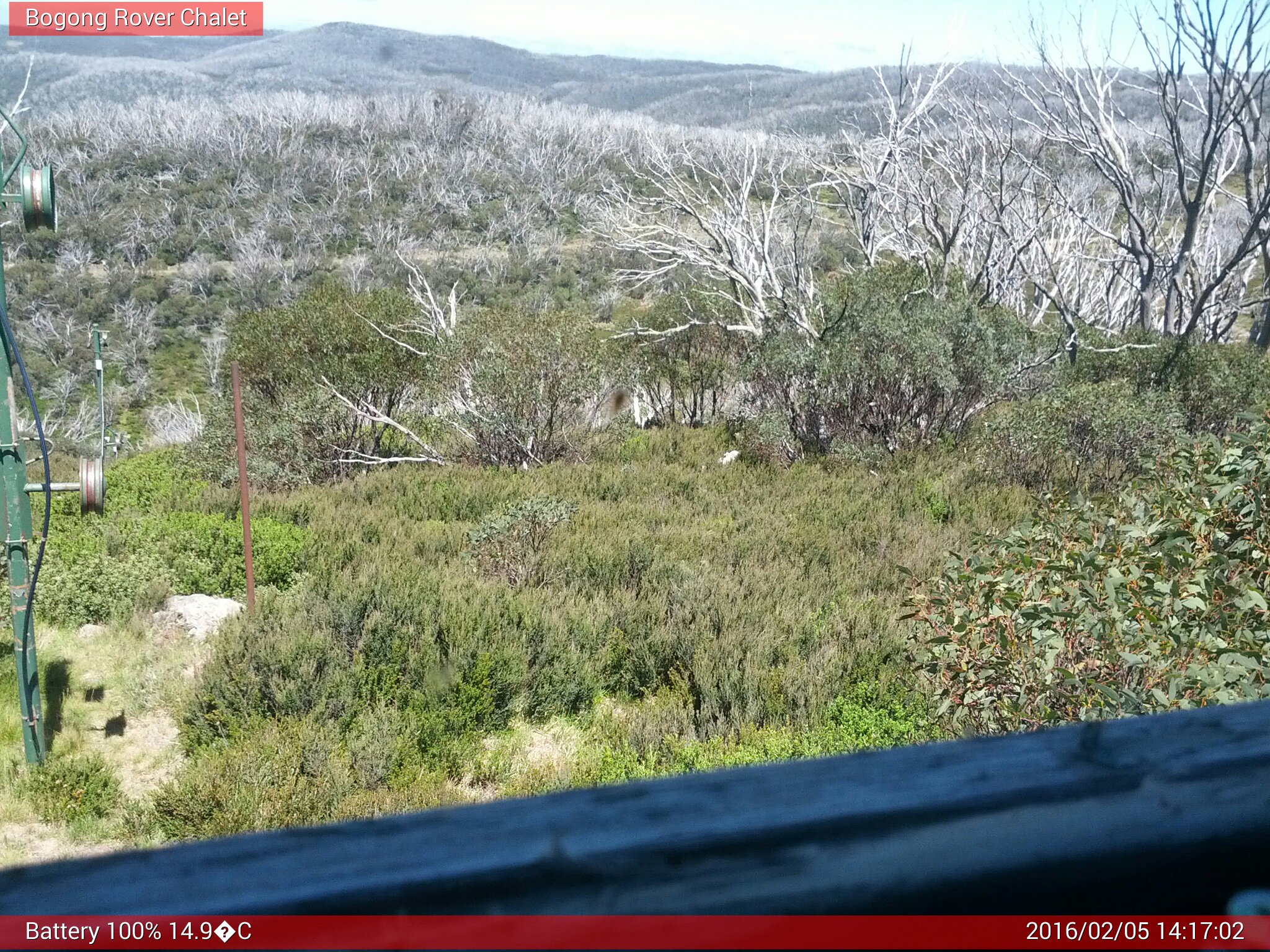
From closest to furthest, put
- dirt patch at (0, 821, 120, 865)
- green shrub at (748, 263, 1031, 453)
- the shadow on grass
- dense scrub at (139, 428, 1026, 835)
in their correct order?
1. dirt patch at (0, 821, 120, 865)
2. dense scrub at (139, 428, 1026, 835)
3. the shadow on grass
4. green shrub at (748, 263, 1031, 453)

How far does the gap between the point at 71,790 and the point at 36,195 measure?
317 cm

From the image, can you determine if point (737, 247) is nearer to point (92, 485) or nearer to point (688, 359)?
point (688, 359)

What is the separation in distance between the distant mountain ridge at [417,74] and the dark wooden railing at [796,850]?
55.0 m

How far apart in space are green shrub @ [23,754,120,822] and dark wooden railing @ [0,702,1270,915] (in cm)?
549

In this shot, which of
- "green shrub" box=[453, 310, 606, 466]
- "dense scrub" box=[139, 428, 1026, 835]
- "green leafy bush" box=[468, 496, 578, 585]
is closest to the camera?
"dense scrub" box=[139, 428, 1026, 835]

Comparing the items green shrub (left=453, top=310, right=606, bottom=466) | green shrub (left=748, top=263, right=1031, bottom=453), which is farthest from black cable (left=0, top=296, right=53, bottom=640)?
green shrub (left=748, top=263, right=1031, bottom=453)

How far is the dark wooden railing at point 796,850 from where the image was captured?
0.55m

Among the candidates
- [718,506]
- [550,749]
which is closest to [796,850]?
[550,749]

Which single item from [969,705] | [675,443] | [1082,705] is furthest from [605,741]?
[675,443]

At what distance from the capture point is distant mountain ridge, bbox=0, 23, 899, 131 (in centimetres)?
7544

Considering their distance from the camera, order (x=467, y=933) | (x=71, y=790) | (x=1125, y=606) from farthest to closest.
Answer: (x=71, y=790) < (x=1125, y=606) < (x=467, y=933)

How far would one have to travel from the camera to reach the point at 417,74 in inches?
4449

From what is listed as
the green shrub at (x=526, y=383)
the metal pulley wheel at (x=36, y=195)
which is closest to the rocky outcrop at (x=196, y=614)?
A: the metal pulley wheel at (x=36, y=195)

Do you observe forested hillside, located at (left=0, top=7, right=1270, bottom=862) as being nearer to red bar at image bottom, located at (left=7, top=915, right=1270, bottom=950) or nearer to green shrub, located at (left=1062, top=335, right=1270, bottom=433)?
green shrub, located at (left=1062, top=335, right=1270, bottom=433)
